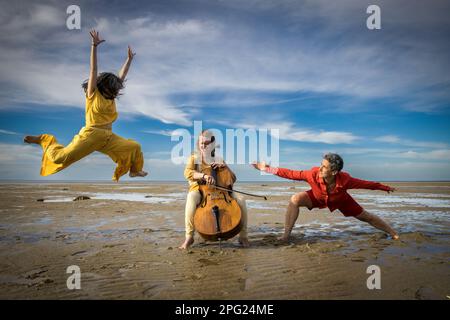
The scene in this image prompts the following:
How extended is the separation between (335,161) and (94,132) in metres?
3.87

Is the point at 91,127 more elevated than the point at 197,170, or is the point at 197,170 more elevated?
the point at 91,127

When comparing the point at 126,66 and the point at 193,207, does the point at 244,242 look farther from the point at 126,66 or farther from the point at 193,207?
the point at 126,66

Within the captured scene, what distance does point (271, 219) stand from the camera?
865cm

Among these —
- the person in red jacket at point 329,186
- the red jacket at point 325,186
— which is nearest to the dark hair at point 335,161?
the person in red jacket at point 329,186

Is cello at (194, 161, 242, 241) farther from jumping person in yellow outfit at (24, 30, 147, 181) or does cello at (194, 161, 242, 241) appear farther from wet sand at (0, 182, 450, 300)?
jumping person in yellow outfit at (24, 30, 147, 181)

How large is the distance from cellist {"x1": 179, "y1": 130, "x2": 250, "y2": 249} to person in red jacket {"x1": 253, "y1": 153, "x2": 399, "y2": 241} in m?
0.75

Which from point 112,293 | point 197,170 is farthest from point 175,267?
point 197,170

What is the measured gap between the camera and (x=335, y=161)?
5.25 metres

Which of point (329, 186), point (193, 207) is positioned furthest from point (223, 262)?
point (329, 186)

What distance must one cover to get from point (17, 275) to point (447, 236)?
7.19 meters

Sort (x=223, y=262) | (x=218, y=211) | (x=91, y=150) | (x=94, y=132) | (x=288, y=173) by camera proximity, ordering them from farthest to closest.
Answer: (x=288, y=173) < (x=218, y=211) < (x=91, y=150) < (x=94, y=132) < (x=223, y=262)

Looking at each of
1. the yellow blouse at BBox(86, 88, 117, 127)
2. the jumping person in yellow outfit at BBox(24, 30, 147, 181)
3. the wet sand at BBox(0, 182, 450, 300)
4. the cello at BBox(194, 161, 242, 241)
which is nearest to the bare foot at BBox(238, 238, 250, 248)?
the wet sand at BBox(0, 182, 450, 300)
